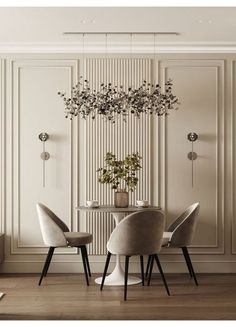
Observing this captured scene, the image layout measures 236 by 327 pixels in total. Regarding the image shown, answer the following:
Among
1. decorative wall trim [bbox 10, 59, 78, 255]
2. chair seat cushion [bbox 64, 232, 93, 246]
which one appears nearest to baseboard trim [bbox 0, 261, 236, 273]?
decorative wall trim [bbox 10, 59, 78, 255]

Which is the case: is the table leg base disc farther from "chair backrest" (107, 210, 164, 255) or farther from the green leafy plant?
the green leafy plant

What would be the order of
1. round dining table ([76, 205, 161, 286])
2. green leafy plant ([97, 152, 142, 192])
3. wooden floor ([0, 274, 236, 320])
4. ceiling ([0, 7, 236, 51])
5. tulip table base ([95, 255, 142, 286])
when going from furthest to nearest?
green leafy plant ([97, 152, 142, 192]), tulip table base ([95, 255, 142, 286]), round dining table ([76, 205, 161, 286]), ceiling ([0, 7, 236, 51]), wooden floor ([0, 274, 236, 320])

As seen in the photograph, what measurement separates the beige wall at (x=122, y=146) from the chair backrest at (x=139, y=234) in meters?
1.14

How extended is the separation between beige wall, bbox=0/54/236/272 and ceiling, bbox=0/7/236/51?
0.59 feet

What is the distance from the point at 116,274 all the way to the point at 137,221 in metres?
0.94

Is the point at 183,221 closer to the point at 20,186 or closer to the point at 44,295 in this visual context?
the point at 44,295

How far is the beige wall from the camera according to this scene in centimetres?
607

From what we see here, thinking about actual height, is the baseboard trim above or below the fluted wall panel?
below

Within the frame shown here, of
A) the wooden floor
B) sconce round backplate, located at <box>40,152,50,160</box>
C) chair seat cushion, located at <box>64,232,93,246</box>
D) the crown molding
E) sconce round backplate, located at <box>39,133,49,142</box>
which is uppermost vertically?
the crown molding

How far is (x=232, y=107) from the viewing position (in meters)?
6.07

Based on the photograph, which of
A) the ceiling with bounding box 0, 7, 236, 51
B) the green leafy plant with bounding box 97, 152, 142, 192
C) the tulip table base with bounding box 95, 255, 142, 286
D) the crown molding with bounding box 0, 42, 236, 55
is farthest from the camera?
the crown molding with bounding box 0, 42, 236, 55

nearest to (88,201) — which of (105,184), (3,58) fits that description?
(105,184)

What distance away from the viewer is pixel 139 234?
4.88 meters

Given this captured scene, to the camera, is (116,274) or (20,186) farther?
(20,186)
